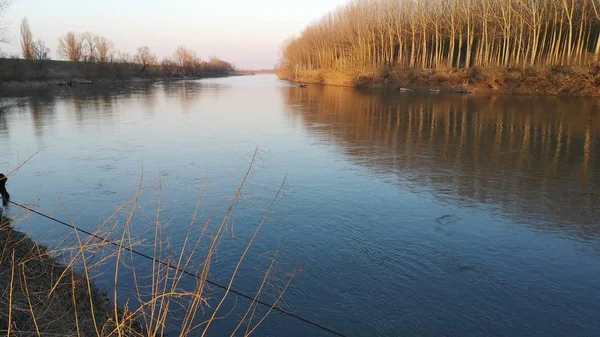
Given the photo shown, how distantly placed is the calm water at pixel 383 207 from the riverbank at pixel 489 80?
1727 centimetres

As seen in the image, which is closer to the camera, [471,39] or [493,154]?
[493,154]

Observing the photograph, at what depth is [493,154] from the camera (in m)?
13.8

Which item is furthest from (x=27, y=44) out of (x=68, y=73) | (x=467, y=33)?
(x=467, y=33)

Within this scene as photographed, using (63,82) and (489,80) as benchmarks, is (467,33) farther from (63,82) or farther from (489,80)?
(63,82)

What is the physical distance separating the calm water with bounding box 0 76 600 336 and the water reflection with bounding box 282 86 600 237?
73mm

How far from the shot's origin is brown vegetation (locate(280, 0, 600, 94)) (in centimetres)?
3947

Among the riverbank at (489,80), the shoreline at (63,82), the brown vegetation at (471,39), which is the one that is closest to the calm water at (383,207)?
the riverbank at (489,80)

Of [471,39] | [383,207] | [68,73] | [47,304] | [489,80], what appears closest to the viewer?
[47,304]

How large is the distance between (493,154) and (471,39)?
39.3 metres

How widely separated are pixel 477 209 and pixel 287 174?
5137 mm

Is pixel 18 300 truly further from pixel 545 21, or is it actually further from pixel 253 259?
pixel 545 21

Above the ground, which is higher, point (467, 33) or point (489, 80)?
point (467, 33)

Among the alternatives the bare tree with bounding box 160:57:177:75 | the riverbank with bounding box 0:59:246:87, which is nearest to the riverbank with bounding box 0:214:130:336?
the riverbank with bounding box 0:59:246:87

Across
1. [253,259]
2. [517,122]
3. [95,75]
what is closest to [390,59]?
[517,122]
